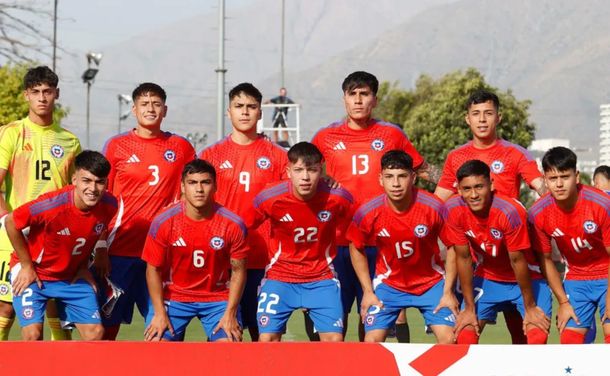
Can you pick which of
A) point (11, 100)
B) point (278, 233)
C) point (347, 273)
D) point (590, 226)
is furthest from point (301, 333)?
point (11, 100)

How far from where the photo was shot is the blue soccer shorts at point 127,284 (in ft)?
28.8

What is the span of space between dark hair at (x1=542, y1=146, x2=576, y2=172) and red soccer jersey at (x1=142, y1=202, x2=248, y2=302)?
2.33 metres

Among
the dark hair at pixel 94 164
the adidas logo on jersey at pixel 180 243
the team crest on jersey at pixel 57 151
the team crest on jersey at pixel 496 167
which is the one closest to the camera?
the dark hair at pixel 94 164

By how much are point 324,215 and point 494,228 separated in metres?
1.31

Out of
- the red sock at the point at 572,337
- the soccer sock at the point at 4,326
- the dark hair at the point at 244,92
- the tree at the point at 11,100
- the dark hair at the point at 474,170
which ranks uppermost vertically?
the tree at the point at 11,100

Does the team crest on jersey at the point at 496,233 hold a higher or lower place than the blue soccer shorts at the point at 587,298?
higher

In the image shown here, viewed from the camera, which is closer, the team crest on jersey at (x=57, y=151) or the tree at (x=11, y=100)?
the team crest on jersey at (x=57, y=151)

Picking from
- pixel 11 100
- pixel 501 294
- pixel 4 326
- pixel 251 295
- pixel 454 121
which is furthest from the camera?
pixel 454 121

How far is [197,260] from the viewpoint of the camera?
8094 millimetres

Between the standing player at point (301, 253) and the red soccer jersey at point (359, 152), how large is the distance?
531 mm

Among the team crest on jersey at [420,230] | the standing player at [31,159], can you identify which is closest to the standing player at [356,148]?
the team crest on jersey at [420,230]

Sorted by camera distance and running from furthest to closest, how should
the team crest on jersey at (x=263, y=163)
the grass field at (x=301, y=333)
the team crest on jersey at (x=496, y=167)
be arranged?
the grass field at (x=301, y=333) → the team crest on jersey at (x=496, y=167) → the team crest on jersey at (x=263, y=163)

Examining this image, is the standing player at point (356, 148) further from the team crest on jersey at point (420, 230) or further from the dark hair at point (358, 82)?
the team crest on jersey at point (420, 230)

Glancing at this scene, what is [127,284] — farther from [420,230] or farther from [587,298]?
[587,298]
